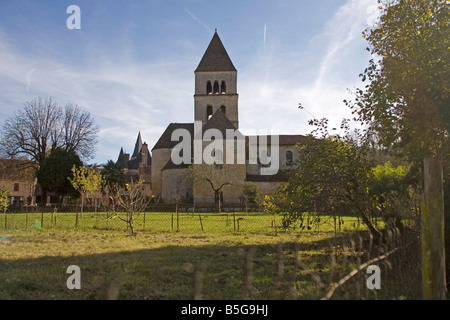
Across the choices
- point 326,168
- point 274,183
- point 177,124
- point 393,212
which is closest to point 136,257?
point 326,168

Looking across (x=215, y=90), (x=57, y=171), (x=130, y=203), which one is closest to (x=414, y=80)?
(x=130, y=203)

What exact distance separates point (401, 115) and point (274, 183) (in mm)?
34492

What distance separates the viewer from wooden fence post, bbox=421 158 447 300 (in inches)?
126

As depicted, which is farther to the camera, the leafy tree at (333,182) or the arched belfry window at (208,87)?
the arched belfry window at (208,87)

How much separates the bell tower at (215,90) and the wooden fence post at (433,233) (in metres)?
44.7

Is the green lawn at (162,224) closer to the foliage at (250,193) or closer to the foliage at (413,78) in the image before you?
the foliage at (413,78)

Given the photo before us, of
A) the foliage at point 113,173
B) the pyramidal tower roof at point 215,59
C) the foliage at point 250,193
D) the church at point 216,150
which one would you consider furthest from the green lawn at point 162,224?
the pyramidal tower roof at point 215,59

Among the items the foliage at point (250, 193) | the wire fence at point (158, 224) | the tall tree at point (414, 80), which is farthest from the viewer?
the foliage at point (250, 193)

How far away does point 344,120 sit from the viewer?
417 inches

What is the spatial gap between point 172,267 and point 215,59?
44.4 metres

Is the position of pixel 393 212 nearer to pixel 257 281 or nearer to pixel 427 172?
pixel 257 281

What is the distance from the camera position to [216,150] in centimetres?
4128

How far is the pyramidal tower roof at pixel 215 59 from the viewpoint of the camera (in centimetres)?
4838

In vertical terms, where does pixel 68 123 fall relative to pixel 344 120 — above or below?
above
